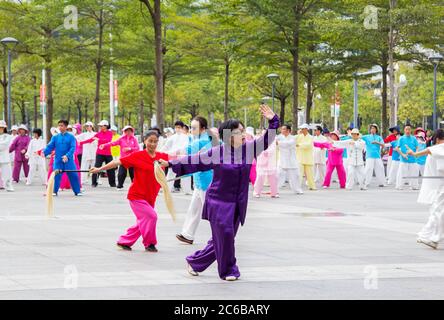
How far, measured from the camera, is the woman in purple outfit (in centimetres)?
963

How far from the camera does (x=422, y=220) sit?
16.4m

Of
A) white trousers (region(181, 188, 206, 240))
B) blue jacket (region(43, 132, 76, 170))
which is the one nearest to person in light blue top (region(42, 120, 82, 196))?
blue jacket (region(43, 132, 76, 170))

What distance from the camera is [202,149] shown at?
1394 cm

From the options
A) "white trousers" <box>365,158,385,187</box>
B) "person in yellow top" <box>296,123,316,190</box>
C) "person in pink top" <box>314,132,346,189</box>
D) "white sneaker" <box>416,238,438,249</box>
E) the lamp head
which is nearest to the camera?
"white sneaker" <box>416,238,438,249</box>

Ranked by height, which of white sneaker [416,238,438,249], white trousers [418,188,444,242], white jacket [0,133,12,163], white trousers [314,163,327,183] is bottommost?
white trousers [314,163,327,183]

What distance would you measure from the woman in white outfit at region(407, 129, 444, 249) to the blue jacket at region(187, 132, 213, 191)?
9.58 ft

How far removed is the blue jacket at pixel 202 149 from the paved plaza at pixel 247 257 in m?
0.75

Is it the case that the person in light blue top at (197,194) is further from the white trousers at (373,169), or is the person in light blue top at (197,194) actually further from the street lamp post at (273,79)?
the street lamp post at (273,79)

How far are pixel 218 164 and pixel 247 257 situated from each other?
1.99m

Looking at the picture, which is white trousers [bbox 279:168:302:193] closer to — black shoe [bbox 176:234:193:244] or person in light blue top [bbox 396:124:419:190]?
person in light blue top [bbox 396:124:419:190]

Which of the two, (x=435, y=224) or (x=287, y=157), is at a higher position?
(x=287, y=157)

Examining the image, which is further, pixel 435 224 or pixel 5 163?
pixel 5 163

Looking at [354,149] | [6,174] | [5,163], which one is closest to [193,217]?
[6,174]

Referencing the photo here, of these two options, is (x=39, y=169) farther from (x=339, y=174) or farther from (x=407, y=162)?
(x=407, y=162)
